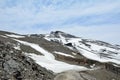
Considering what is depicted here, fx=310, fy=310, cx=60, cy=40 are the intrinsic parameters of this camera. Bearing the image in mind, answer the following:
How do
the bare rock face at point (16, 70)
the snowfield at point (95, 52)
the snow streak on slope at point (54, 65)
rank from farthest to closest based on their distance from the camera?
the snowfield at point (95, 52)
the snow streak on slope at point (54, 65)
the bare rock face at point (16, 70)

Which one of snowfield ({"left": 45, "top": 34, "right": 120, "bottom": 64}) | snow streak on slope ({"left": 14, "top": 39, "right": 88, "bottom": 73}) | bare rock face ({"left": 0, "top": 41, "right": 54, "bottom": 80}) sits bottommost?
snowfield ({"left": 45, "top": 34, "right": 120, "bottom": 64})

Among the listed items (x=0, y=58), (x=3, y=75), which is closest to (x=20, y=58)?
(x=0, y=58)

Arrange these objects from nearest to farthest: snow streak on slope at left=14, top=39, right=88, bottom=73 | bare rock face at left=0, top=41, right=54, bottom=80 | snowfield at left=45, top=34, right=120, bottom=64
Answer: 1. bare rock face at left=0, top=41, right=54, bottom=80
2. snow streak on slope at left=14, top=39, right=88, bottom=73
3. snowfield at left=45, top=34, right=120, bottom=64

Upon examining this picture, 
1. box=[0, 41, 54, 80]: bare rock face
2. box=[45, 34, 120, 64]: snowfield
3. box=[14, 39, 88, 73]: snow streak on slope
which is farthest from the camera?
box=[45, 34, 120, 64]: snowfield

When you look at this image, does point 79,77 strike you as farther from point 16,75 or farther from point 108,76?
point 108,76

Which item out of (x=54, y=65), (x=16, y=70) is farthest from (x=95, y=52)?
(x=16, y=70)

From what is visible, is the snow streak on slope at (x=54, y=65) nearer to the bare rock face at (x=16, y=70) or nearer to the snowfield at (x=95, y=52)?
the bare rock face at (x=16, y=70)

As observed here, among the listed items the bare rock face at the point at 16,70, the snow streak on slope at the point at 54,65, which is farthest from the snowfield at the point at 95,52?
the bare rock face at the point at 16,70

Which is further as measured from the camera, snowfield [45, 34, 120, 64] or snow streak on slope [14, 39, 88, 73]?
snowfield [45, 34, 120, 64]

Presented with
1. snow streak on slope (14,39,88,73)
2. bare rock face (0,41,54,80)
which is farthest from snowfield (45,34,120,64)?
bare rock face (0,41,54,80)

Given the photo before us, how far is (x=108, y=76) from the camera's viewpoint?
3725 centimetres

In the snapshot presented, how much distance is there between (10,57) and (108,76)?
14.9 metres

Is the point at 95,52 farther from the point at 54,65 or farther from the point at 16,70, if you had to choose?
the point at 16,70

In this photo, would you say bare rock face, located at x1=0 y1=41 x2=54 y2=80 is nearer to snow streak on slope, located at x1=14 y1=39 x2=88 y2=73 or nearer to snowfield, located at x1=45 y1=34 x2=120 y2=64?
snow streak on slope, located at x1=14 y1=39 x2=88 y2=73
